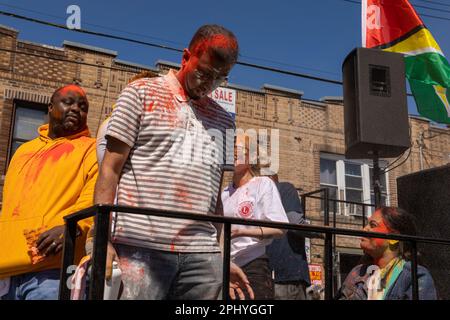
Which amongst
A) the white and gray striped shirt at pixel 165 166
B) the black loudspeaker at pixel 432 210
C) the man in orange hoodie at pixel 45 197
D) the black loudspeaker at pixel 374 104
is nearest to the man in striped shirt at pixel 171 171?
the white and gray striped shirt at pixel 165 166

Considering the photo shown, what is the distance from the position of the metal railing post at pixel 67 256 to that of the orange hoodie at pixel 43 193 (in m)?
0.87

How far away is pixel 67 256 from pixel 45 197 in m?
1.03

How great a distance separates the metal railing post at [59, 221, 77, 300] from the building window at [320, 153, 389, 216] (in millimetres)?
13899

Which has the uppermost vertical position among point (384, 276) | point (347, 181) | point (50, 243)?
point (347, 181)

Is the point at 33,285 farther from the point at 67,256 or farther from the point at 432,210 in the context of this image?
the point at 432,210

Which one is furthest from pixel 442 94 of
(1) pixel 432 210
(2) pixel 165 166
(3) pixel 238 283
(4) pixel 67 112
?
(3) pixel 238 283

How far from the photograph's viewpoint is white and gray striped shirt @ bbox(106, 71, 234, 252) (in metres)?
1.80

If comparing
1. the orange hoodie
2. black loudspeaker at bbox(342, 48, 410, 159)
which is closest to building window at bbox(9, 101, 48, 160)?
black loudspeaker at bbox(342, 48, 410, 159)

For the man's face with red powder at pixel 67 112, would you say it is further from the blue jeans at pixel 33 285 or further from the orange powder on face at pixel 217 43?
the orange powder on face at pixel 217 43

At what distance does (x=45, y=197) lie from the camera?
2.48 metres

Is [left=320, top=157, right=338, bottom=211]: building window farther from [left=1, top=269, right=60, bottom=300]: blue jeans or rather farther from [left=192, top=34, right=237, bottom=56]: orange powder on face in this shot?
[left=192, top=34, right=237, bottom=56]: orange powder on face

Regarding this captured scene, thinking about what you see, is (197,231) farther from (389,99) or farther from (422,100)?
(422,100)
